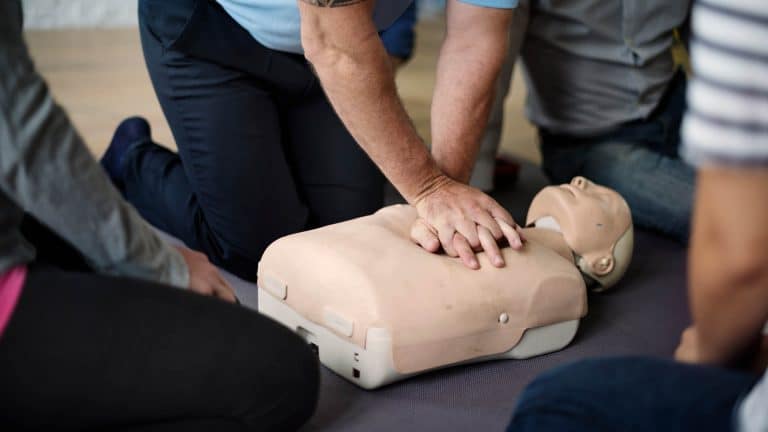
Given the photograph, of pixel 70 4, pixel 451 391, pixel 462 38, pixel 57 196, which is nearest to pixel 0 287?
pixel 57 196

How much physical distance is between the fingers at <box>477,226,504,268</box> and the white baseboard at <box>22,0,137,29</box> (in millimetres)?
3165

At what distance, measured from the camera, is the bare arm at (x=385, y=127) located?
54.7 inches

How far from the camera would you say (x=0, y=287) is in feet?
3.09

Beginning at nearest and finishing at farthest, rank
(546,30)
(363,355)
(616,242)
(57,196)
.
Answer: (57,196) < (363,355) < (616,242) < (546,30)

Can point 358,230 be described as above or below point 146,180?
above

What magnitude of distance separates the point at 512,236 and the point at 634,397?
62 centimetres

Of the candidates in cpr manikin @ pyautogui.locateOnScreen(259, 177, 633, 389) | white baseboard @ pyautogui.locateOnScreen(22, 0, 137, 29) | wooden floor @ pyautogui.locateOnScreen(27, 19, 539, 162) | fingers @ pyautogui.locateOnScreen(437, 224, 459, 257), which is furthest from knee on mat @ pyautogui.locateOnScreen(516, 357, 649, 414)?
white baseboard @ pyautogui.locateOnScreen(22, 0, 137, 29)

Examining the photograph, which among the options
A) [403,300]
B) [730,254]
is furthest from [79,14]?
[730,254]

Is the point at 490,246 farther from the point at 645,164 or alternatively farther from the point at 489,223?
the point at 645,164

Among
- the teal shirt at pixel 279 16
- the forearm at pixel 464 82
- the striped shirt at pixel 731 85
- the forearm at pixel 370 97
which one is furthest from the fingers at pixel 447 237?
the striped shirt at pixel 731 85

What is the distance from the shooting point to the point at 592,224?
1.58 meters

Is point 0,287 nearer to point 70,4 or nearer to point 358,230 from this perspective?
point 358,230

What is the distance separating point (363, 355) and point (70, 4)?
11.0 feet

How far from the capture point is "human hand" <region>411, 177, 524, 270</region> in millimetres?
1399
